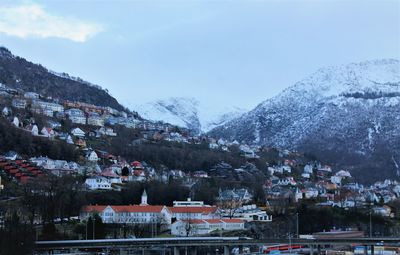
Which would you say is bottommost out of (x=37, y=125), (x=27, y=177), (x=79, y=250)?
(x=79, y=250)

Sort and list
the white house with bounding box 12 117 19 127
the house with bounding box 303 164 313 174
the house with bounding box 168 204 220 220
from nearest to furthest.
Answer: the house with bounding box 168 204 220 220 < the white house with bounding box 12 117 19 127 < the house with bounding box 303 164 313 174

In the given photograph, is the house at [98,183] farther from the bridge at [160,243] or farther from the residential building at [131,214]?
the bridge at [160,243]

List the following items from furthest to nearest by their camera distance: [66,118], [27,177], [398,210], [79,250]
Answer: [66,118] < [398,210] < [27,177] < [79,250]

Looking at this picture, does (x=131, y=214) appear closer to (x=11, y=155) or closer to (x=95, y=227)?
(x=95, y=227)

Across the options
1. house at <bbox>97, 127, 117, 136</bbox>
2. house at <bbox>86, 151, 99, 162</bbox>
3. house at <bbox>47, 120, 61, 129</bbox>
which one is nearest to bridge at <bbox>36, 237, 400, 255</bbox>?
house at <bbox>86, 151, 99, 162</bbox>

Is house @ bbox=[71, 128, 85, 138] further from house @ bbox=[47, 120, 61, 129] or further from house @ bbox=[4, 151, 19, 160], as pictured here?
house @ bbox=[4, 151, 19, 160]

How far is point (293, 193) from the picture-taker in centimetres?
10825

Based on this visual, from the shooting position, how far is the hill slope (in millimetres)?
175000

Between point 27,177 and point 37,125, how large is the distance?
37916mm

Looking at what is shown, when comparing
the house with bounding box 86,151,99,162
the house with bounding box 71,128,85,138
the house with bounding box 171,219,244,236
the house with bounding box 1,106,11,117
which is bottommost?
the house with bounding box 171,219,244,236

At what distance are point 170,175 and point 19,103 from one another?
46.6m

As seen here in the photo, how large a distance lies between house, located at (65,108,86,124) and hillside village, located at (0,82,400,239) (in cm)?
23

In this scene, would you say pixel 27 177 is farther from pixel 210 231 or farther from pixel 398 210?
pixel 398 210

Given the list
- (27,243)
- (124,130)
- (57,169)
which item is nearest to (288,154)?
(124,130)
